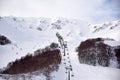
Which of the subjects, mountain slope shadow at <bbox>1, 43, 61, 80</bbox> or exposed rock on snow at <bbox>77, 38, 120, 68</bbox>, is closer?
mountain slope shadow at <bbox>1, 43, 61, 80</bbox>

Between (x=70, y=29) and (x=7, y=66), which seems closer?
(x=7, y=66)

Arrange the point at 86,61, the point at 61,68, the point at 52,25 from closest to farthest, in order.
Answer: the point at 61,68, the point at 86,61, the point at 52,25

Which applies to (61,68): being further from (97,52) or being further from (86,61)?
(97,52)

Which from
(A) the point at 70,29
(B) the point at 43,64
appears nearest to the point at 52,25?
Answer: (A) the point at 70,29

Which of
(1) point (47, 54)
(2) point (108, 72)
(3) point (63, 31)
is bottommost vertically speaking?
(2) point (108, 72)

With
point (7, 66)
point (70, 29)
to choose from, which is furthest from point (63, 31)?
point (7, 66)

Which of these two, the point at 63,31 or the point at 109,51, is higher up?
the point at 63,31

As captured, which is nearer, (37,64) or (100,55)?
(37,64)

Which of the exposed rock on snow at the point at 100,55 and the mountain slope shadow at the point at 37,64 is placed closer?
the mountain slope shadow at the point at 37,64

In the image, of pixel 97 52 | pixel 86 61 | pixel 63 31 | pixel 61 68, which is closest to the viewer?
pixel 61 68

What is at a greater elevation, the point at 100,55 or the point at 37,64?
the point at 100,55
